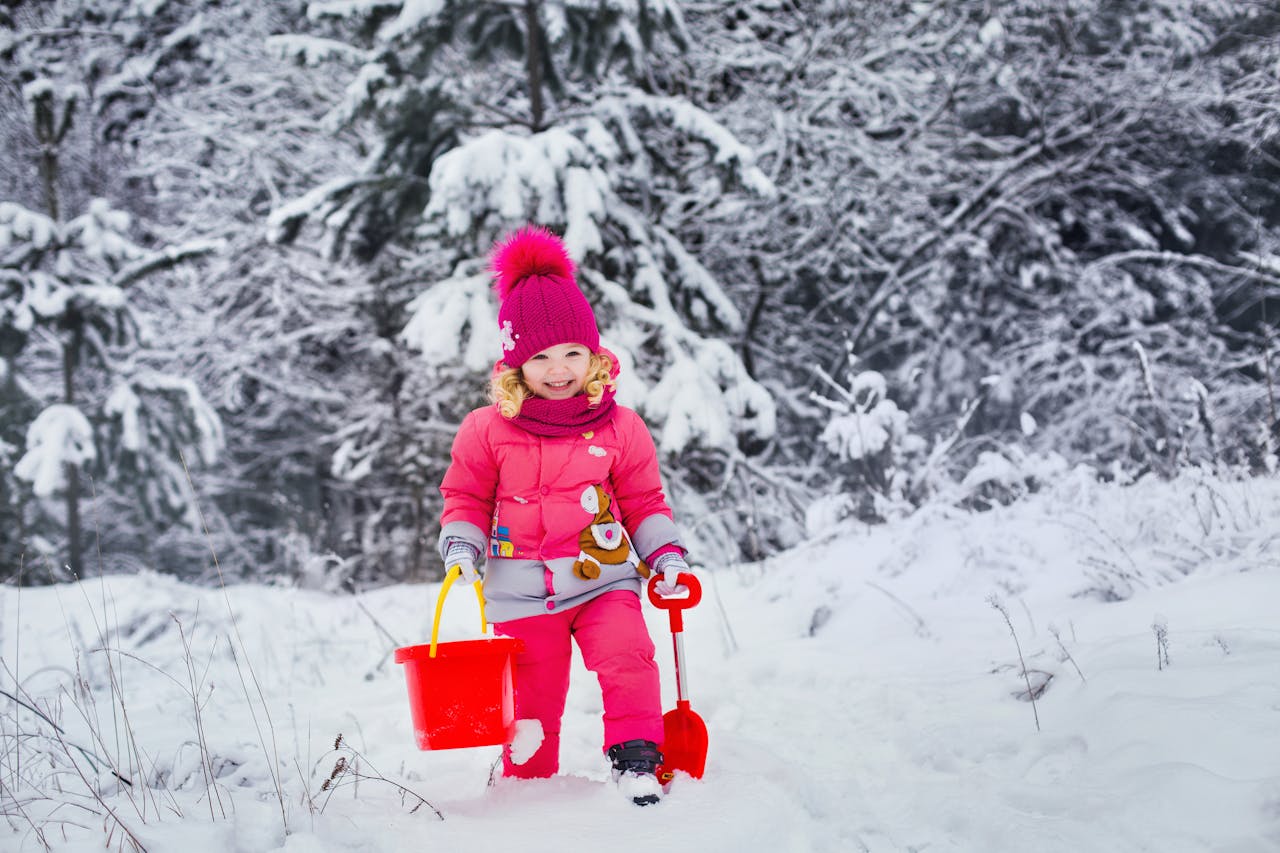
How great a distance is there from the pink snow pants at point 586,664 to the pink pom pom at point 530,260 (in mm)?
984

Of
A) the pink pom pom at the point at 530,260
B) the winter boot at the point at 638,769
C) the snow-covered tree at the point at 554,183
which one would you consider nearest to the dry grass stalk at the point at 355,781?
the winter boot at the point at 638,769

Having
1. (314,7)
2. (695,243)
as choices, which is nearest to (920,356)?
(695,243)

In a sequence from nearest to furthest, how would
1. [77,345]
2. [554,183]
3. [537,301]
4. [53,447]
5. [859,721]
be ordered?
[537,301]
[859,721]
[554,183]
[53,447]
[77,345]

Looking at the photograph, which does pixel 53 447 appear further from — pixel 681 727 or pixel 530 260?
pixel 681 727

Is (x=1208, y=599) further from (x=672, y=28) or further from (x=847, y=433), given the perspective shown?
(x=672, y=28)

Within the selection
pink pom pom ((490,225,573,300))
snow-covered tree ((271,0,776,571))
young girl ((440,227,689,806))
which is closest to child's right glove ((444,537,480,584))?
young girl ((440,227,689,806))

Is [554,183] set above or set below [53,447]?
above

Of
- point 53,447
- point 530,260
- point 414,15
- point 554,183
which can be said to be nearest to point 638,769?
point 530,260

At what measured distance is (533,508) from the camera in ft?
7.97

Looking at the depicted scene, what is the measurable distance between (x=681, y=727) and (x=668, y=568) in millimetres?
437

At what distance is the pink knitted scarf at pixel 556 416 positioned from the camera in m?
2.46

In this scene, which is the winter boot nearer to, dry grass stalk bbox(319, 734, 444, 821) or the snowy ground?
the snowy ground

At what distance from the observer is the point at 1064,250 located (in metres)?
9.15

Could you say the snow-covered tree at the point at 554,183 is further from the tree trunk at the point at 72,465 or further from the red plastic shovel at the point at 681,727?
the red plastic shovel at the point at 681,727
